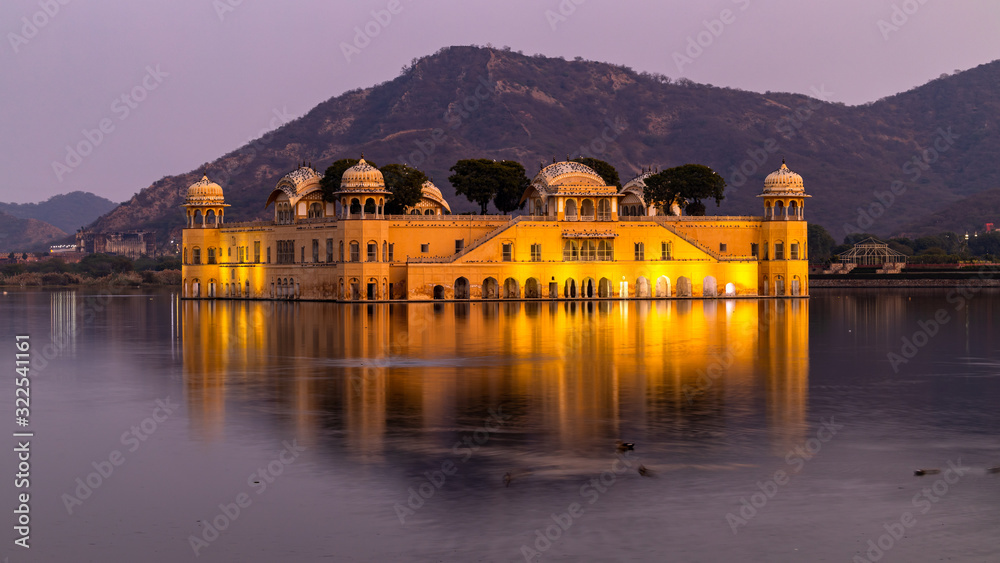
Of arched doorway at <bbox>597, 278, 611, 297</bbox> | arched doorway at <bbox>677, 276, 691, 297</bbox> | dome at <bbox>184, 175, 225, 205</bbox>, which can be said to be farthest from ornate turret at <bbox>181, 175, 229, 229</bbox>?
arched doorway at <bbox>677, 276, 691, 297</bbox>

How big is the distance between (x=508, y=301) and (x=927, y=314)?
3101 centimetres

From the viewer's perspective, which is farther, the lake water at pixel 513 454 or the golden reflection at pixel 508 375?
the golden reflection at pixel 508 375

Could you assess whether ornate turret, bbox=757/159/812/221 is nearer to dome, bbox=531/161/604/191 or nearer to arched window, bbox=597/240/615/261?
arched window, bbox=597/240/615/261

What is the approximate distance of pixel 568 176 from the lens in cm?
9056

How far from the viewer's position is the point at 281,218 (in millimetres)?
98000

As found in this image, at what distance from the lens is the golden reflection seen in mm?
22359

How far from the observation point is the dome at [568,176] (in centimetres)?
9031

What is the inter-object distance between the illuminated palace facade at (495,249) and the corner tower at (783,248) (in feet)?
0.27

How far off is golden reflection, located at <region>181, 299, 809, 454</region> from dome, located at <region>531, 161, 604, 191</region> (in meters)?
33.2

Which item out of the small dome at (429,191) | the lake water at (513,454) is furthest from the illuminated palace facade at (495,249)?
the lake water at (513,454)

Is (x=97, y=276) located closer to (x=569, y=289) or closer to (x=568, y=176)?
(x=568, y=176)

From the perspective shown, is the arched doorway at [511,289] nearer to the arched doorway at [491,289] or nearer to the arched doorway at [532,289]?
the arched doorway at [491,289]

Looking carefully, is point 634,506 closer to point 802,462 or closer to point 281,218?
point 802,462

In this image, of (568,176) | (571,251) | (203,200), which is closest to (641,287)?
(571,251)
